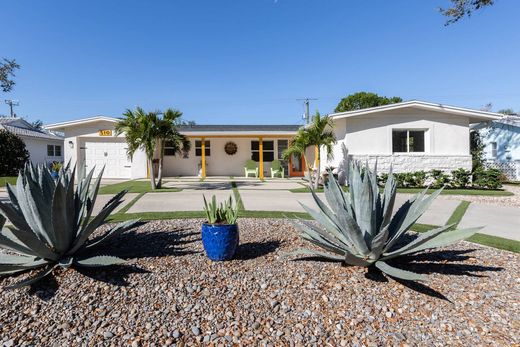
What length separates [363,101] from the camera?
3800 centimetres

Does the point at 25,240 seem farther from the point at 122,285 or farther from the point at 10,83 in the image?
the point at 10,83

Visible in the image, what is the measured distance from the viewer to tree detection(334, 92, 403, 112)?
37844 millimetres

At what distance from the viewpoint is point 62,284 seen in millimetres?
2996

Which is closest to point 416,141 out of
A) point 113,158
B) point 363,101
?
point 113,158

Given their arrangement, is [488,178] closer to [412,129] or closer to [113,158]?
[412,129]

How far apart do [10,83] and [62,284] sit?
22993mm

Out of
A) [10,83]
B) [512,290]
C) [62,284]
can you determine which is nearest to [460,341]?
[512,290]

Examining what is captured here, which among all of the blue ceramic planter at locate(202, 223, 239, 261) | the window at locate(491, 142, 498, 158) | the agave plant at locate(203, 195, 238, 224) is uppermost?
the window at locate(491, 142, 498, 158)

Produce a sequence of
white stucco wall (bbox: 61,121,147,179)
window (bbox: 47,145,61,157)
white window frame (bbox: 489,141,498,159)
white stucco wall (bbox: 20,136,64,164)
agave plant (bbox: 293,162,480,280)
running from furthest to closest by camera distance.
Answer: window (bbox: 47,145,61,157) → white stucco wall (bbox: 20,136,64,164) → white window frame (bbox: 489,141,498,159) → white stucco wall (bbox: 61,121,147,179) → agave plant (bbox: 293,162,480,280)

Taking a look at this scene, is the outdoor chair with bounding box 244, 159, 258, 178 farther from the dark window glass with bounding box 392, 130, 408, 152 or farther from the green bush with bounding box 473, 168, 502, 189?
the green bush with bounding box 473, 168, 502, 189

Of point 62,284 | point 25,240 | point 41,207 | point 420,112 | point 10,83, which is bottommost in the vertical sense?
point 62,284

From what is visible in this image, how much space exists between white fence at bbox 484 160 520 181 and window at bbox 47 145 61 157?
101 ft

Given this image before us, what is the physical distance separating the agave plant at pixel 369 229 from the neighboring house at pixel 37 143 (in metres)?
23.6

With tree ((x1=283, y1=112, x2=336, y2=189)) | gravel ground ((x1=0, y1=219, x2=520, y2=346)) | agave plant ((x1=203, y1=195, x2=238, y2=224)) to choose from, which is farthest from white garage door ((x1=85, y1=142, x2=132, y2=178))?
gravel ground ((x1=0, y1=219, x2=520, y2=346))
